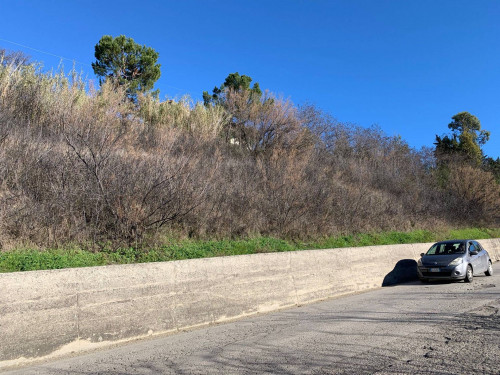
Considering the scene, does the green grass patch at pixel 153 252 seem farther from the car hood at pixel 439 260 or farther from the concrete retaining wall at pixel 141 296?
the car hood at pixel 439 260

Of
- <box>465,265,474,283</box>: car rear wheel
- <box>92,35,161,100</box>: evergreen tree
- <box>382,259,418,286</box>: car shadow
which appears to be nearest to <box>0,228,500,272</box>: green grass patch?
<box>382,259,418,286</box>: car shadow

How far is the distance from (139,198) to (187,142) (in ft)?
20.9

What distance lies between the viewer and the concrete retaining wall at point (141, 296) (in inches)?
226

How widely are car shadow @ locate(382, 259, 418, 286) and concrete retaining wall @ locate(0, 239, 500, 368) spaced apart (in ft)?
11.4

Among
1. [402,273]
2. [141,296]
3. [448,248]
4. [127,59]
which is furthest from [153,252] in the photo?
[127,59]

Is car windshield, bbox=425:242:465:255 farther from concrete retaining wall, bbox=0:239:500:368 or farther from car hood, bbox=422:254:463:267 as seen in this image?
concrete retaining wall, bbox=0:239:500:368

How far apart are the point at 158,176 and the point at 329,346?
6.45 m

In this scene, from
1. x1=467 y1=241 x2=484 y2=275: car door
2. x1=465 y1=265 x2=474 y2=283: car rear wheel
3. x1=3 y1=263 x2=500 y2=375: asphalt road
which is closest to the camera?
x1=3 y1=263 x2=500 y2=375: asphalt road

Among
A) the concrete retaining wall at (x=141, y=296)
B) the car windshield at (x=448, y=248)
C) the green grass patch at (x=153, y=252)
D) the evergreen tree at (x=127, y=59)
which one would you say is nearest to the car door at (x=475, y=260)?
the car windshield at (x=448, y=248)

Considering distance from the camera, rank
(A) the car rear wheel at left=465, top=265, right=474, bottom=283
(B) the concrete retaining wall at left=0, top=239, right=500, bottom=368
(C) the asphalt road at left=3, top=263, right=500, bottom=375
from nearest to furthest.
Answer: (C) the asphalt road at left=3, top=263, right=500, bottom=375 → (B) the concrete retaining wall at left=0, top=239, right=500, bottom=368 → (A) the car rear wheel at left=465, top=265, right=474, bottom=283

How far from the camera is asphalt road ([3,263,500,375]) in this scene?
5.07 metres

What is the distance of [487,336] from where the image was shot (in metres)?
6.23

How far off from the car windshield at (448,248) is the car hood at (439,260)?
568mm

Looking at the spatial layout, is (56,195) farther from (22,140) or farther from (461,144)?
(461,144)
